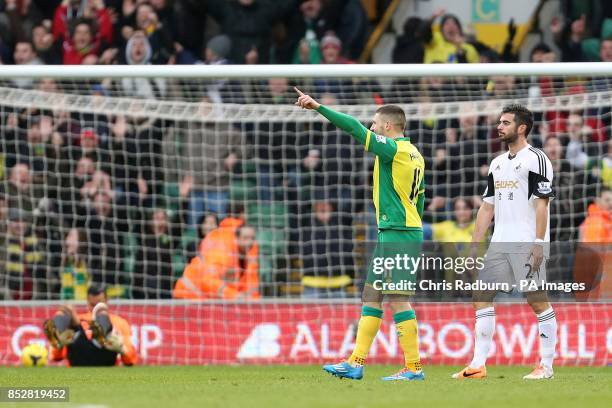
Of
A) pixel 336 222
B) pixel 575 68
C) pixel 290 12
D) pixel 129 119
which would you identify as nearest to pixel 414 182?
pixel 575 68

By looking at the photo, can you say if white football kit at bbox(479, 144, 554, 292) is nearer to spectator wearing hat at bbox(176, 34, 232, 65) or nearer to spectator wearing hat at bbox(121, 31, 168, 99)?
spectator wearing hat at bbox(121, 31, 168, 99)

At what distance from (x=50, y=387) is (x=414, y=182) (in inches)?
117

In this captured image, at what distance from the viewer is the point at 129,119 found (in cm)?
1424

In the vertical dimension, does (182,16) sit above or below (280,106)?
above

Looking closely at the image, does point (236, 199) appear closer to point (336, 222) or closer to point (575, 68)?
point (336, 222)

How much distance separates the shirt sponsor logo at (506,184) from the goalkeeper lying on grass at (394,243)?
695mm

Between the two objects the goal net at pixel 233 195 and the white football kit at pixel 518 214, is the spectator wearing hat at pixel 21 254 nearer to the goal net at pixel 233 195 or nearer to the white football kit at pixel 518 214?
the goal net at pixel 233 195

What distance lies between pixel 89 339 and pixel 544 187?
4.99 m

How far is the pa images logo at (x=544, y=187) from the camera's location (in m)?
9.39

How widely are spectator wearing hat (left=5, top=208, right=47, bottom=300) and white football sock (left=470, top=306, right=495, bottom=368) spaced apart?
19.5ft

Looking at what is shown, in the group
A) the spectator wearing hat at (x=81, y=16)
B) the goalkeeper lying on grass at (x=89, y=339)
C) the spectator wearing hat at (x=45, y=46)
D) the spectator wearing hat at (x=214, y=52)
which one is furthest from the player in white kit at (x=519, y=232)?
A: the spectator wearing hat at (x=45, y=46)

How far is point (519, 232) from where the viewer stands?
9492mm

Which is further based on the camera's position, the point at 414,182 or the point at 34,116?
the point at 34,116

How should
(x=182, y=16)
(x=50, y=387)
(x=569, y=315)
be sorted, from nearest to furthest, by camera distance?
(x=50, y=387), (x=569, y=315), (x=182, y=16)
